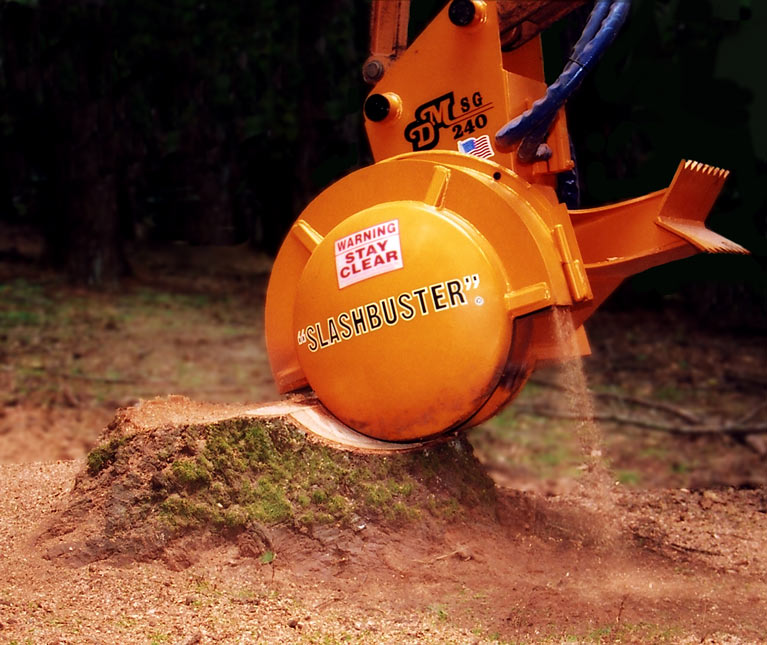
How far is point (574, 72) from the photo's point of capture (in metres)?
2.51

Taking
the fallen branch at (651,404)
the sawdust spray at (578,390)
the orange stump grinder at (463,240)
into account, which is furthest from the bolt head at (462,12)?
the fallen branch at (651,404)

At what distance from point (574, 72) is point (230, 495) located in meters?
1.61

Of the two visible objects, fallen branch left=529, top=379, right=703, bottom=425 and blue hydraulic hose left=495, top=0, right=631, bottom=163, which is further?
fallen branch left=529, top=379, right=703, bottom=425

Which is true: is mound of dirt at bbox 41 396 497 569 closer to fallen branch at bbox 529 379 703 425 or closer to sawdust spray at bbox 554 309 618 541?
sawdust spray at bbox 554 309 618 541

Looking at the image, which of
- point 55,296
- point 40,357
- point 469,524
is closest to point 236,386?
point 40,357

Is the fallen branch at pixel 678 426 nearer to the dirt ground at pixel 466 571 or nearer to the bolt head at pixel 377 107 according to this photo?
the dirt ground at pixel 466 571

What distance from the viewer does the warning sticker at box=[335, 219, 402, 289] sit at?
8.80 ft

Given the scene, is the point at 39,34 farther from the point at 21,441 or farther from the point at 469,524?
the point at 469,524

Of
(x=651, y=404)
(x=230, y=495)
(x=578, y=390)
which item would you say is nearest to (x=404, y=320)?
(x=578, y=390)

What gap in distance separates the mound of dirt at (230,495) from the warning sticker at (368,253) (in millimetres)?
504

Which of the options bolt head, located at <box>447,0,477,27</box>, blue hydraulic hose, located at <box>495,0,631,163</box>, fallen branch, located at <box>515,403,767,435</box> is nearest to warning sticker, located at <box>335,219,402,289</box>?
blue hydraulic hose, located at <box>495,0,631,163</box>

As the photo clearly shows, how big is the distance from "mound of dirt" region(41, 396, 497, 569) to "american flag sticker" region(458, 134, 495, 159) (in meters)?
0.98

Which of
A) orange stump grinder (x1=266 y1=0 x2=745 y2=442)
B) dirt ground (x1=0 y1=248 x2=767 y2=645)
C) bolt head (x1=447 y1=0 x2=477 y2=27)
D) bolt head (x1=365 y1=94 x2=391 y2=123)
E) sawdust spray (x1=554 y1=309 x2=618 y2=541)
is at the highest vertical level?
bolt head (x1=447 y1=0 x2=477 y2=27)

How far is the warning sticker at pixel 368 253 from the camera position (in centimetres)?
268
